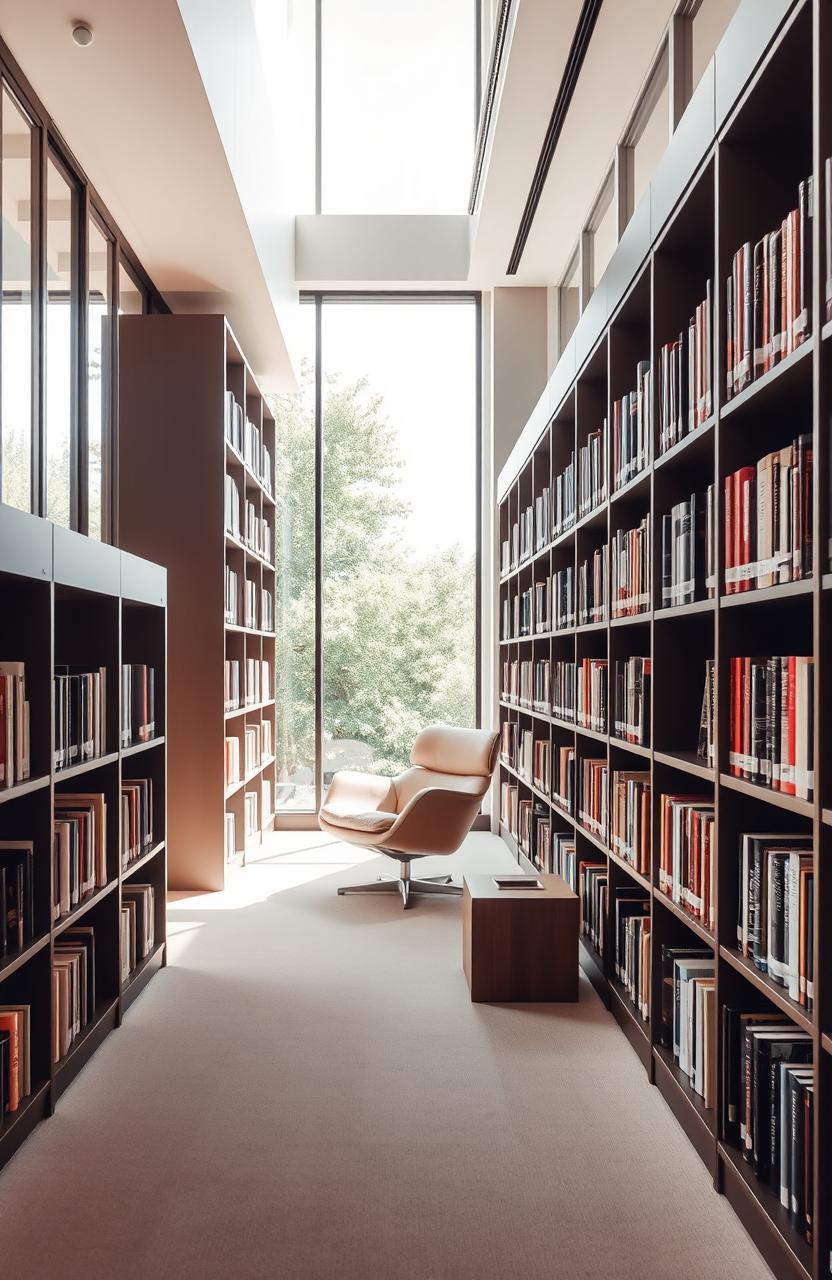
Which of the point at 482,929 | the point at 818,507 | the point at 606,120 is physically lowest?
the point at 482,929

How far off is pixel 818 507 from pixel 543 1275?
149 cm

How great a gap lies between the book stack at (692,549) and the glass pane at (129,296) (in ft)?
10.8

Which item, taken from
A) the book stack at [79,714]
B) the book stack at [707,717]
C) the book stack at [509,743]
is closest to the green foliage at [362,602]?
the book stack at [509,743]

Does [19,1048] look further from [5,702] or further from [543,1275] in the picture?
[543,1275]

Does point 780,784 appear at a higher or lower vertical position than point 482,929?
higher

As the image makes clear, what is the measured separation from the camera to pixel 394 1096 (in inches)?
96.2

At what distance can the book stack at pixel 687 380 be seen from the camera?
220 cm

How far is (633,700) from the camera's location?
2.84 m

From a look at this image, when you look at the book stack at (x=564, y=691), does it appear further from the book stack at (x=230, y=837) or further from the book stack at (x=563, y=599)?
the book stack at (x=230, y=837)

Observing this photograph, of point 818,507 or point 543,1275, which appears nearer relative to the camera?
point 818,507

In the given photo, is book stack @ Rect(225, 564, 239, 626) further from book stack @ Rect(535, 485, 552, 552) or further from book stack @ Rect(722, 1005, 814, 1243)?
book stack @ Rect(722, 1005, 814, 1243)

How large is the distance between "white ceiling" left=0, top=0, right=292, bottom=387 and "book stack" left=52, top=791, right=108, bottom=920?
2382mm

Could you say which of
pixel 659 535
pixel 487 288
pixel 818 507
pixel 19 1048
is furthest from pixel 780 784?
pixel 487 288

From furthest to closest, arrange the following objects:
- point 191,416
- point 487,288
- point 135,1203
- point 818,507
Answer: point 487,288
point 191,416
point 135,1203
point 818,507
